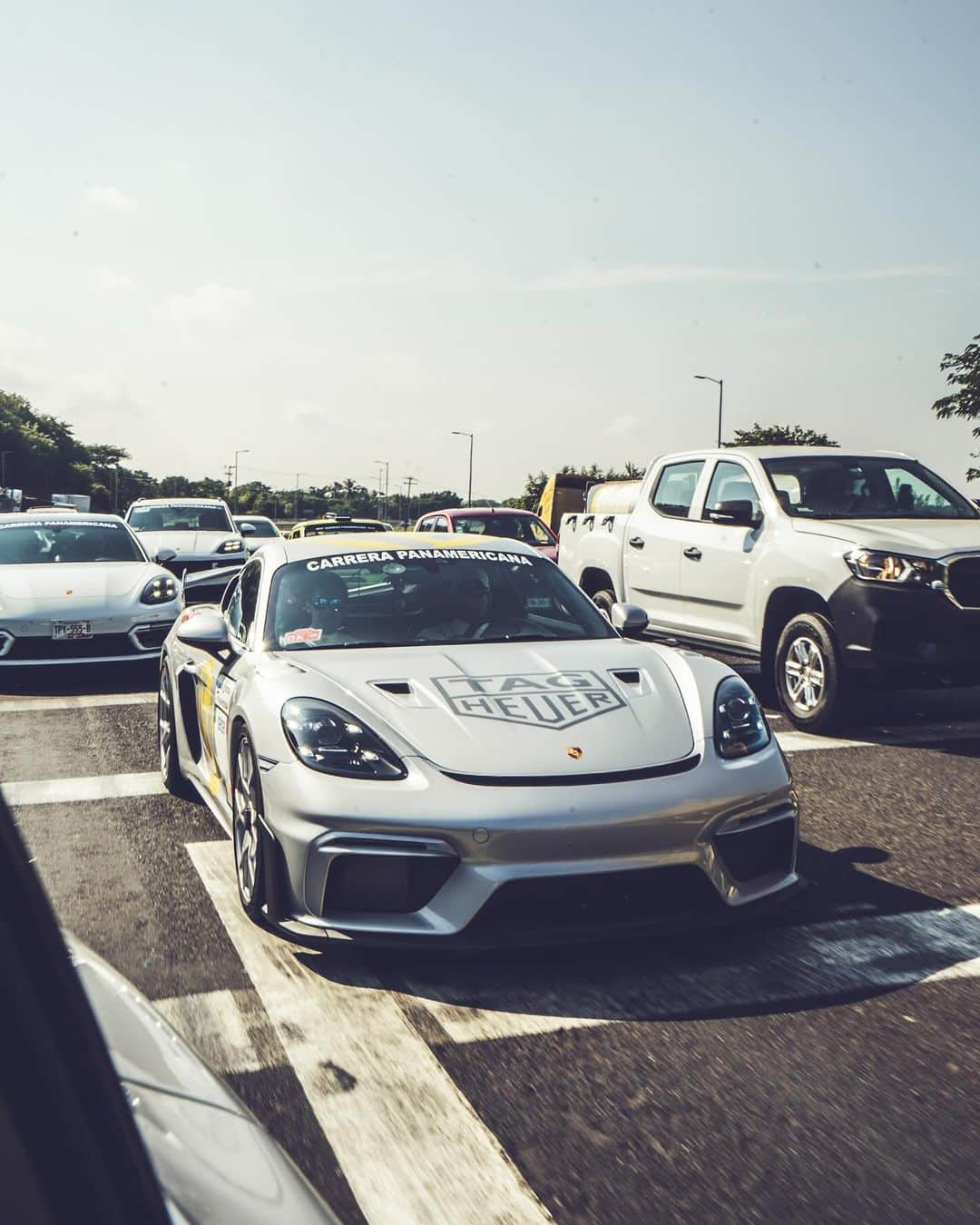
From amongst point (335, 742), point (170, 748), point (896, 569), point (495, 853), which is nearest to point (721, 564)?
point (896, 569)

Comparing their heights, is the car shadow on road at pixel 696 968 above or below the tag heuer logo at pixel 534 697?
below

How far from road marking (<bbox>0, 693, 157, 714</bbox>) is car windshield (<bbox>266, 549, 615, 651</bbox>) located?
4.42m

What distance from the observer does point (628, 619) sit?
220 inches

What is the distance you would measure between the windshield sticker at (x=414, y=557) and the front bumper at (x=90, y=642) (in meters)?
4.82

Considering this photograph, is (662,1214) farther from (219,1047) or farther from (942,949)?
(942,949)

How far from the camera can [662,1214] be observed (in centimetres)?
248

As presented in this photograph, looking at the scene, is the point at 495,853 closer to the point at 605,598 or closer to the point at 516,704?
the point at 516,704

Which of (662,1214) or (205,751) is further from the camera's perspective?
(205,751)

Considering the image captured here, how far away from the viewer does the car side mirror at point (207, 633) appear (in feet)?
16.8

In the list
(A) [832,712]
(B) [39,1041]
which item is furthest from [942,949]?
(A) [832,712]

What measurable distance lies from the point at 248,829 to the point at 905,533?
5544 millimetres

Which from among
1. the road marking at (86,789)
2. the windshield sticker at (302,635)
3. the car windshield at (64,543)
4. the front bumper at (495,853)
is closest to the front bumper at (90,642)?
the car windshield at (64,543)

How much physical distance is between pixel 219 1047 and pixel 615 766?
1.41 m

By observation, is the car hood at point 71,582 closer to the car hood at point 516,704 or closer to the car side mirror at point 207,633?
the car side mirror at point 207,633
